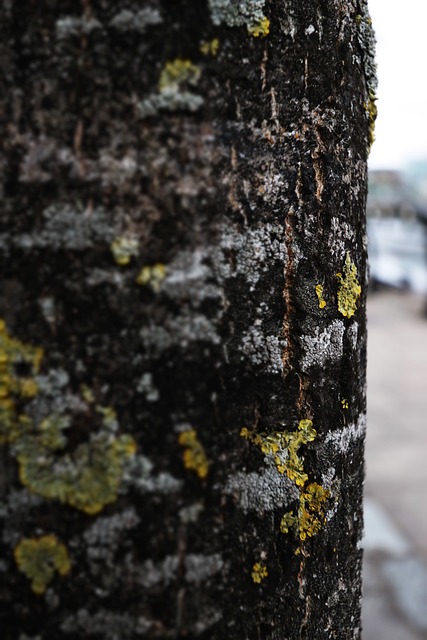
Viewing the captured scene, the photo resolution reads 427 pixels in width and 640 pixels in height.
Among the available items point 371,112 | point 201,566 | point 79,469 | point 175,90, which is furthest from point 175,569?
point 371,112

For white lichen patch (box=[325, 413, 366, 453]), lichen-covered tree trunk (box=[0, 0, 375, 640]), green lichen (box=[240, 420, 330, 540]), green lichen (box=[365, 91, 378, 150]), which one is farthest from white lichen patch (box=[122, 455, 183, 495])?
green lichen (box=[365, 91, 378, 150])

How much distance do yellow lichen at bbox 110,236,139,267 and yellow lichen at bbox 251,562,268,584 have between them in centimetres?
32

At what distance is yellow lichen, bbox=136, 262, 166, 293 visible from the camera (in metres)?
0.52

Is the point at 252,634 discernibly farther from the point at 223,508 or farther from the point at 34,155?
the point at 34,155

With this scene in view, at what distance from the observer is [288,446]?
0.63m

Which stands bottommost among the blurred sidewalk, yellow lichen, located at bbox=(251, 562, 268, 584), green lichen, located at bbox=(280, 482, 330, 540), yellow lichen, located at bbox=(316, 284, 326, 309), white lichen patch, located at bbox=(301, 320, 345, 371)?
the blurred sidewalk

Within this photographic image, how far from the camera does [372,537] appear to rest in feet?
12.1

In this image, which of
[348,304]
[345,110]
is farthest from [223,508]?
[345,110]

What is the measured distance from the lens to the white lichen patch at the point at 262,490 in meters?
0.59

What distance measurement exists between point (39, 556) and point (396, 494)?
156 inches

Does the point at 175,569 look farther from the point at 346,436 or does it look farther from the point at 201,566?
the point at 346,436

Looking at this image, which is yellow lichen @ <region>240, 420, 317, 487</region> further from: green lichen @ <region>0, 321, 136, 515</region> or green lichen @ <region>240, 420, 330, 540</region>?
green lichen @ <region>0, 321, 136, 515</region>

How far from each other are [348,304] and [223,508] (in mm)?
258

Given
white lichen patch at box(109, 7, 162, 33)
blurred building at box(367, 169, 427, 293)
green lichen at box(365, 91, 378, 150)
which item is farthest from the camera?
blurred building at box(367, 169, 427, 293)
